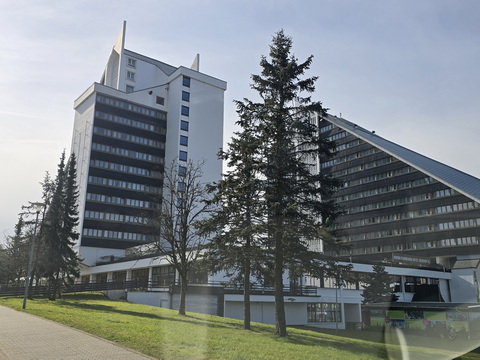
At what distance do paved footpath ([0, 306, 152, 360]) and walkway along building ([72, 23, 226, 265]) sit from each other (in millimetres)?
59202

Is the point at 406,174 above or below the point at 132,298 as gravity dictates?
above

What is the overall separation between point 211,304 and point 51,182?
2571 cm

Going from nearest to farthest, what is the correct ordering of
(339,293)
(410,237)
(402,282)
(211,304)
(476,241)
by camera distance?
(211,304) < (339,293) < (402,282) < (476,241) < (410,237)

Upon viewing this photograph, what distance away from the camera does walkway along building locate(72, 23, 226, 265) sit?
7838 cm

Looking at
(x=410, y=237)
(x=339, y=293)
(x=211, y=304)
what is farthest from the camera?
(x=410, y=237)

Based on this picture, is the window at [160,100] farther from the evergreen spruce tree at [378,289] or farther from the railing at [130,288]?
the evergreen spruce tree at [378,289]

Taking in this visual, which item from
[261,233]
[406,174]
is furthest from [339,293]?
[406,174]

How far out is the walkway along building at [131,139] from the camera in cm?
7838

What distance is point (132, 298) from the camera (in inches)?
1582

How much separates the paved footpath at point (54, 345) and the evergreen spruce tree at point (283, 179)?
780 cm

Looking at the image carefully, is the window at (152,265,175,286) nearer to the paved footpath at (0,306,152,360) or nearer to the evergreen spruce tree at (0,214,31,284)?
the evergreen spruce tree at (0,214,31,284)

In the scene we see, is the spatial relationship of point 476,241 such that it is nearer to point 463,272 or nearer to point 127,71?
point 463,272

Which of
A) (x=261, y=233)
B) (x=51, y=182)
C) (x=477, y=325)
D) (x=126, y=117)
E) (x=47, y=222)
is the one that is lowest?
(x=477, y=325)

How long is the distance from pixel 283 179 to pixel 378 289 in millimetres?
36120
